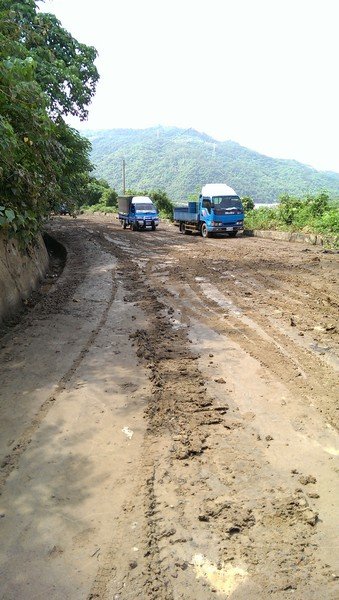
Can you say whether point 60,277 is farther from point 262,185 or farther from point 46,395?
point 262,185

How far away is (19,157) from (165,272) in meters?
6.45

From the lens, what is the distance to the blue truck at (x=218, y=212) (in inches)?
835

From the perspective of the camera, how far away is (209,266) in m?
12.6

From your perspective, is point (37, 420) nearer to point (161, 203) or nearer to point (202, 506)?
point (202, 506)

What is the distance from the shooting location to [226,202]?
21.5 metres

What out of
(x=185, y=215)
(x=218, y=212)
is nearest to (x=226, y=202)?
(x=218, y=212)

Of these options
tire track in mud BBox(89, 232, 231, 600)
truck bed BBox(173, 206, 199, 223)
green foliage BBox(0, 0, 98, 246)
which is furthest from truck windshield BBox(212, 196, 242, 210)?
tire track in mud BBox(89, 232, 231, 600)

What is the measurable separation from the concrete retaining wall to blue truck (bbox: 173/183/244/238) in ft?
41.8

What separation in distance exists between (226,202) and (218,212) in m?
0.79

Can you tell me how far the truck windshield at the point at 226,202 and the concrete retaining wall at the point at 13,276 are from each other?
519 inches

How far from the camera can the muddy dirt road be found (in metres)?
2.49

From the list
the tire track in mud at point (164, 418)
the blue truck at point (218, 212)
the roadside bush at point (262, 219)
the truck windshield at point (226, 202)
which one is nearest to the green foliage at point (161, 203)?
the roadside bush at point (262, 219)

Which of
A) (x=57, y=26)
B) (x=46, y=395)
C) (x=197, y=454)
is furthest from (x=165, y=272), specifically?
(x=57, y=26)

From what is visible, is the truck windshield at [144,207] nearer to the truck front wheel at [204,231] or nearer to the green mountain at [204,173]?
the truck front wheel at [204,231]
